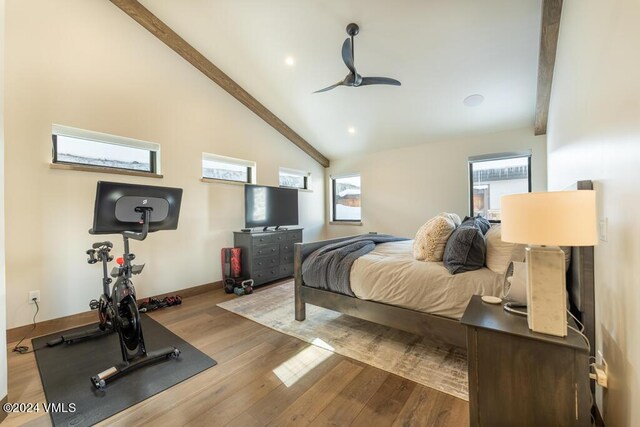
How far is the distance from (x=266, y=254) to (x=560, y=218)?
3.69 m

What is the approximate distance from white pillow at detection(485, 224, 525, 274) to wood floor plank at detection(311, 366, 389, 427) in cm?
112

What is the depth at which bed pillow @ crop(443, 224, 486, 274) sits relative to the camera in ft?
6.48

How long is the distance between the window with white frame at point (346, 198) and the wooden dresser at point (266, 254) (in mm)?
1913

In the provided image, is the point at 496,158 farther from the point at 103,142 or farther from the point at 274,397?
the point at 103,142

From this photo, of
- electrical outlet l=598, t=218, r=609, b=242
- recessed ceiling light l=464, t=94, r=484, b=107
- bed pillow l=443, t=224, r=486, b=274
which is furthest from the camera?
recessed ceiling light l=464, t=94, r=484, b=107

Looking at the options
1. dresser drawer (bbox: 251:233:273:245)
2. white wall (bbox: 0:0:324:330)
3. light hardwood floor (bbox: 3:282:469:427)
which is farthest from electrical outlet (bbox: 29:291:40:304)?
dresser drawer (bbox: 251:233:273:245)

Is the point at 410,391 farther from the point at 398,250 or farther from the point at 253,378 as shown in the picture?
the point at 398,250

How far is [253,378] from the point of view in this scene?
6.13ft

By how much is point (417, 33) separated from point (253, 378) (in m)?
3.78

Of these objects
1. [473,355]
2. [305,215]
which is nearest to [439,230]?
[473,355]

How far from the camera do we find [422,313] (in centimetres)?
203

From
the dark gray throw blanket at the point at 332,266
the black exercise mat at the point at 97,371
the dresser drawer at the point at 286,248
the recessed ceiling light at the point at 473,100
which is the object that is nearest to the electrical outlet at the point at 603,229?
the dark gray throw blanket at the point at 332,266

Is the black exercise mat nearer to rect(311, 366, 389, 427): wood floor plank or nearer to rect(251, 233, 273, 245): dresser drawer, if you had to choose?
rect(311, 366, 389, 427): wood floor plank

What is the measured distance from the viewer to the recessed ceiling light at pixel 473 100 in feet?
12.3
